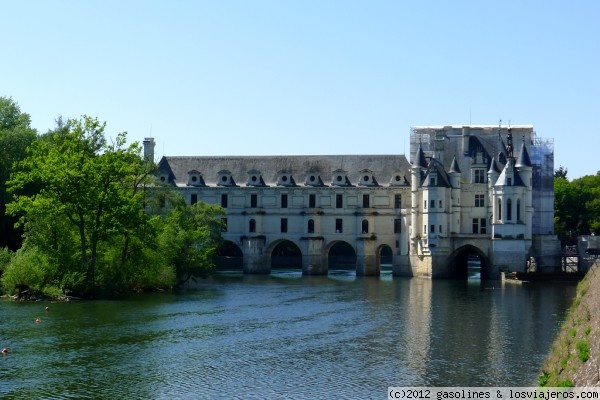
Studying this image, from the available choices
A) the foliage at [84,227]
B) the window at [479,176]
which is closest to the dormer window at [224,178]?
the window at [479,176]

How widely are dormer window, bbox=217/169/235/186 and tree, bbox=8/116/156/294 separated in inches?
1230

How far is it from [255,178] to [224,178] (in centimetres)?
287

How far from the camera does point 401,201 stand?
3110 inches

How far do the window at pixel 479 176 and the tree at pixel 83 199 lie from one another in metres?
34.1

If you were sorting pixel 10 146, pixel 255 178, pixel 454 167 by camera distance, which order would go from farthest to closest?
pixel 255 178 → pixel 454 167 → pixel 10 146

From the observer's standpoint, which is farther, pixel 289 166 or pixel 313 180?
pixel 289 166

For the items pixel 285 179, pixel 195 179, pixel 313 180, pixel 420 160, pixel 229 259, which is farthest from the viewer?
pixel 229 259

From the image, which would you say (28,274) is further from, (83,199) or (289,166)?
(289,166)

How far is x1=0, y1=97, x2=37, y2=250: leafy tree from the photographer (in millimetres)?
58188

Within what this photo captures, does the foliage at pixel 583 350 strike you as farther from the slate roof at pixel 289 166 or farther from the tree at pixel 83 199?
the slate roof at pixel 289 166

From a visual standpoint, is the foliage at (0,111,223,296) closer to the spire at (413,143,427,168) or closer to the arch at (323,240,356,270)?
the spire at (413,143,427,168)

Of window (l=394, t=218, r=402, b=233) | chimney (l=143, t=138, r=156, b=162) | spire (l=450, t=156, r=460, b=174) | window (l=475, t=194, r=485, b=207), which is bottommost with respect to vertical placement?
window (l=394, t=218, r=402, b=233)

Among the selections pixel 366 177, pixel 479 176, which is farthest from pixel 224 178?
pixel 479 176

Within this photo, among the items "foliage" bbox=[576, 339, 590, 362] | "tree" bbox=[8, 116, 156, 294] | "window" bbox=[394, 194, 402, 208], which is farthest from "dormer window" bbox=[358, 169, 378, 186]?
"foliage" bbox=[576, 339, 590, 362]
